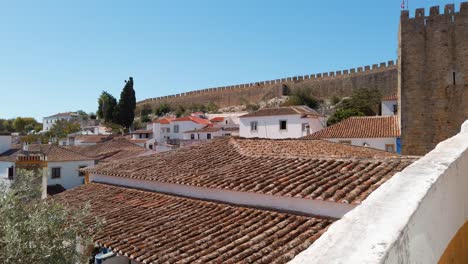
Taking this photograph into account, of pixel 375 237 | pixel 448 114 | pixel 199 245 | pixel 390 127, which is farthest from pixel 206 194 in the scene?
pixel 390 127

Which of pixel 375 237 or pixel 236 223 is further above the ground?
pixel 375 237

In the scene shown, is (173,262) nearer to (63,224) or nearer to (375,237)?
(63,224)

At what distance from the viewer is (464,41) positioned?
17.5 meters

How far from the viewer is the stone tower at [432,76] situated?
58.1ft

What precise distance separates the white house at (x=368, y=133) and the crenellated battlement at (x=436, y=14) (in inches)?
261

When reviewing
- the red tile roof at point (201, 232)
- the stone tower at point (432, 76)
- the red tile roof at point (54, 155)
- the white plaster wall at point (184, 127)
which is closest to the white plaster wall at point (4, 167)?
the red tile roof at point (54, 155)

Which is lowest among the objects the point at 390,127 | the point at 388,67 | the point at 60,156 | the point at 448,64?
the point at 60,156

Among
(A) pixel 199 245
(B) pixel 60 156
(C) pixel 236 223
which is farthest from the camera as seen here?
(B) pixel 60 156

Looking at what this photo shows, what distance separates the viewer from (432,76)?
715 inches

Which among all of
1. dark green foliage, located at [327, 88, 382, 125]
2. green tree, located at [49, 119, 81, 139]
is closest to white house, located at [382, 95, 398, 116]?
dark green foliage, located at [327, 88, 382, 125]

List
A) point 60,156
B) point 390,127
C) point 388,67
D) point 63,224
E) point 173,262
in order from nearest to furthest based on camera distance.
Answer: point 63,224
point 173,262
point 390,127
point 60,156
point 388,67

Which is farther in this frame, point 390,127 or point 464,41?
point 390,127

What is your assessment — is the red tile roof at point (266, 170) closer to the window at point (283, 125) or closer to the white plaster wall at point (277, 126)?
the white plaster wall at point (277, 126)

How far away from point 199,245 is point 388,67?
1885 inches
